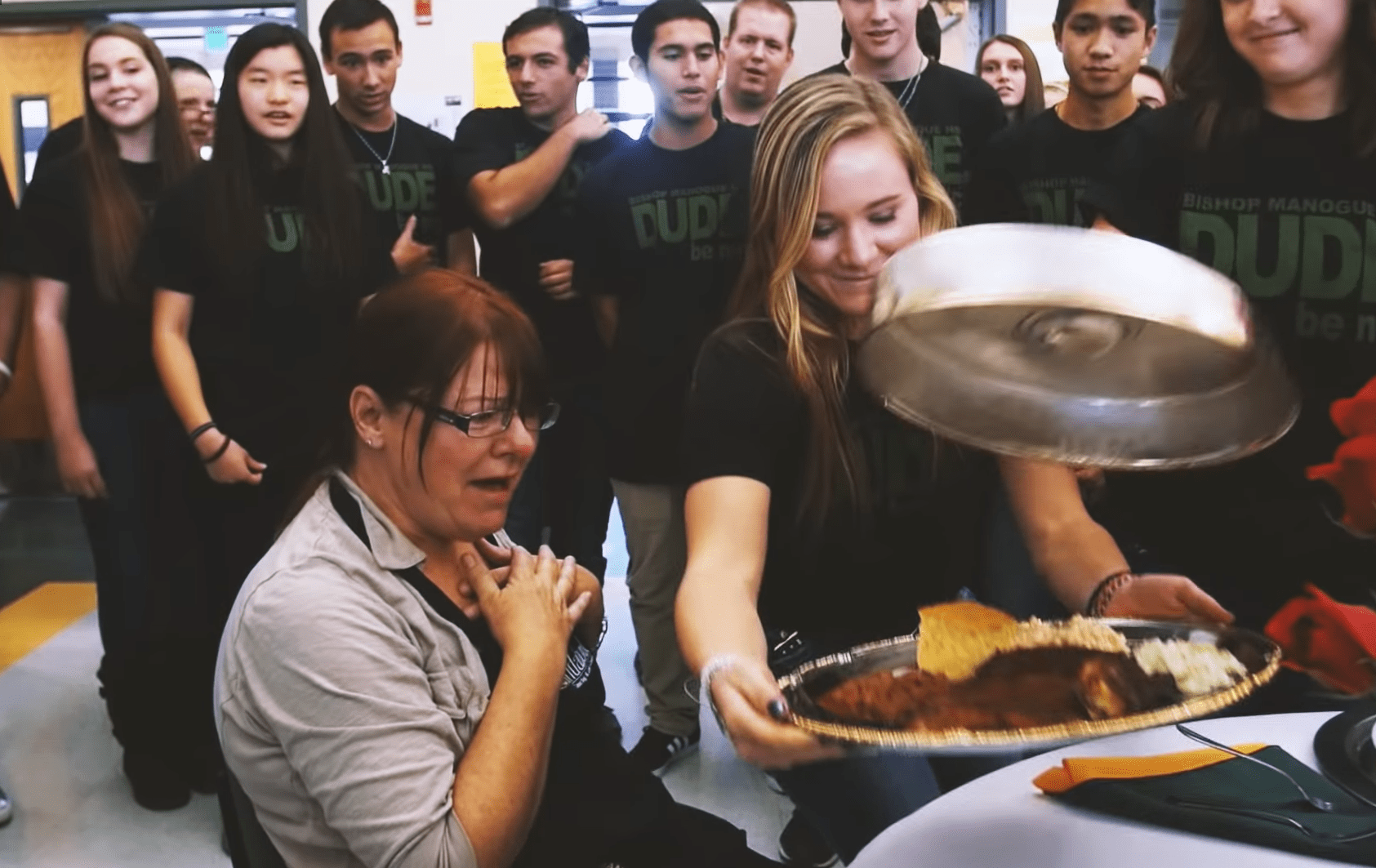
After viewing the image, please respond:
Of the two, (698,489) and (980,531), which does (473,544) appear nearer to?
(698,489)

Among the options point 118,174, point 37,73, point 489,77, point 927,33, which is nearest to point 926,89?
point 927,33

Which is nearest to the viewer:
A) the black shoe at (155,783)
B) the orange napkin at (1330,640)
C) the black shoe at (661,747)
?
the orange napkin at (1330,640)

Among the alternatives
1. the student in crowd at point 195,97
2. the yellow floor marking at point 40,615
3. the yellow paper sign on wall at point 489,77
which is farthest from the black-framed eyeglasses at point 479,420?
the yellow paper sign on wall at point 489,77

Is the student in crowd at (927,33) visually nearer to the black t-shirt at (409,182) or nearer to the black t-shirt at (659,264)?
the black t-shirt at (659,264)

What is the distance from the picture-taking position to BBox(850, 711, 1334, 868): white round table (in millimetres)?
961

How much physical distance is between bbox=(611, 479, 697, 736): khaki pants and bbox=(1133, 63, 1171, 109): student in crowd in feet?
4.90

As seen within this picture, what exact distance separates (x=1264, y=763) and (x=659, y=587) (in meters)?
1.82

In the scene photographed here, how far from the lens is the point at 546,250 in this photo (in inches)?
118

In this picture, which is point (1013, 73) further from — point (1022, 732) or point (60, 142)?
point (1022, 732)

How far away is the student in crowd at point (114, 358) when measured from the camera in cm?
269

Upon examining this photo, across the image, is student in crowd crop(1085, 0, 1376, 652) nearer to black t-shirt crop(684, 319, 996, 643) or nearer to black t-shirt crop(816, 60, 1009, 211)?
black t-shirt crop(684, 319, 996, 643)

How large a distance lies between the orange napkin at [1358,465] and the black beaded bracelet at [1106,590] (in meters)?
0.45

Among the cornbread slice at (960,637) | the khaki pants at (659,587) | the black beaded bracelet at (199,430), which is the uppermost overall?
the cornbread slice at (960,637)

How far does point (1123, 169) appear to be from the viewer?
189 cm
